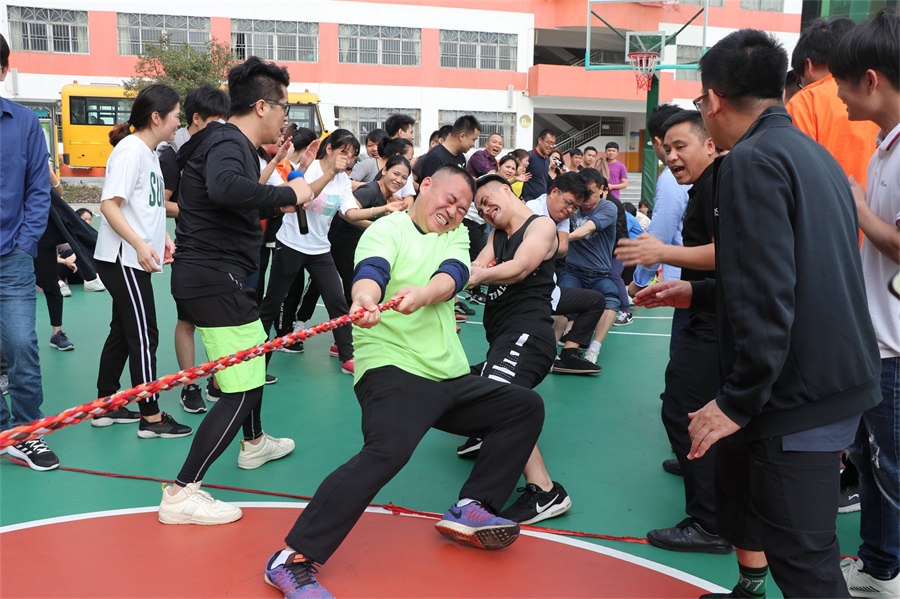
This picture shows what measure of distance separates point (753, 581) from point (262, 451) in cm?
254

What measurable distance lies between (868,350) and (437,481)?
7.58ft

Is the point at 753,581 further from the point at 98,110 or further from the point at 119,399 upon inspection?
the point at 98,110

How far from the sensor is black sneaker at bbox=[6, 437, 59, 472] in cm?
386

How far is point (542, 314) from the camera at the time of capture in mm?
3895

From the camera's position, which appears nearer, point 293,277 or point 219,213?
point 219,213

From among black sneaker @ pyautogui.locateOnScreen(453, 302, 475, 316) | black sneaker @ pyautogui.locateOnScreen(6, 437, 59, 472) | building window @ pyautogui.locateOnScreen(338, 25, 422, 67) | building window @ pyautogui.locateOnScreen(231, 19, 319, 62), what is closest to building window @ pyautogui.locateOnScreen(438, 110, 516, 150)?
building window @ pyautogui.locateOnScreen(338, 25, 422, 67)

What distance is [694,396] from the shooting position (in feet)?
10.4

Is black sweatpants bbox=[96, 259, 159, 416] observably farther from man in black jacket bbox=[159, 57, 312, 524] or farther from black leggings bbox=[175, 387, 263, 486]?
black leggings bbox=[175, 387, 263, 486]

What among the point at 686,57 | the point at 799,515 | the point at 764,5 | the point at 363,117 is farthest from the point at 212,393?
the point at 764,5

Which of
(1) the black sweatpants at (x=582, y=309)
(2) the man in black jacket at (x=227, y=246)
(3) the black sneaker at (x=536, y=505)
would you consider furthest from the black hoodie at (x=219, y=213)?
(1) the black sweatpants at (x=582, y=309)

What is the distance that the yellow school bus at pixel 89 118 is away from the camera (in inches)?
930

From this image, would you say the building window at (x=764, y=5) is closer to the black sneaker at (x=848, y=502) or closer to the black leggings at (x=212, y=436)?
the black sneaker at (x=848, y=502)

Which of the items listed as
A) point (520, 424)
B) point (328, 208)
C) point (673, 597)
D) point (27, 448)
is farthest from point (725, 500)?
point (328, 208)

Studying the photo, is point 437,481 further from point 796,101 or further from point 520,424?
point 796,101
